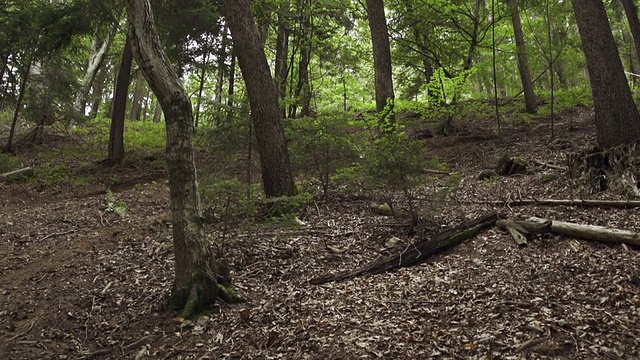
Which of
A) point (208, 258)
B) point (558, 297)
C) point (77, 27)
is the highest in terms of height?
point (77, 27)

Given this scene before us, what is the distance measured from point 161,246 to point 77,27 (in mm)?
7587

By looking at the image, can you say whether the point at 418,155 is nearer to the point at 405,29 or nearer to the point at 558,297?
the point at 558,297

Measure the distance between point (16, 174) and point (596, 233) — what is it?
1344cm

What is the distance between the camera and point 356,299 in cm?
476

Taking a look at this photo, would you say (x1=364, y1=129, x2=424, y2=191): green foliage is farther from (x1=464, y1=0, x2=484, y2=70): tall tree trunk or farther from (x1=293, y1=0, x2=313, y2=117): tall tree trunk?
(x1=464, y1=0, x2=484, y2=70): tall tree trunk

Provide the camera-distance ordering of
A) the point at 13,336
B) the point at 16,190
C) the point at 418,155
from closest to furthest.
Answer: the point at 13,336
the point at 418,155
the point at 16,190

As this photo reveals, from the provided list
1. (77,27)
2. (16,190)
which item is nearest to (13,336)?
(16,190)

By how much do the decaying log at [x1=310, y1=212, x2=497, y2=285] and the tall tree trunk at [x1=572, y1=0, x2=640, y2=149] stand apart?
262 cm

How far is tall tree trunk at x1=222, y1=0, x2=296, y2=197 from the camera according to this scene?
24.6ft

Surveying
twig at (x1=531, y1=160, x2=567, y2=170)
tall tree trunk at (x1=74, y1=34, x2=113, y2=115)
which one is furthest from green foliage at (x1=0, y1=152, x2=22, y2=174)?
twig at (x1=531, y1=160, x2=567, y2=170)

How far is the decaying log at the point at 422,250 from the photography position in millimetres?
5500

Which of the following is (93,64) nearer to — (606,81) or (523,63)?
(523,63)

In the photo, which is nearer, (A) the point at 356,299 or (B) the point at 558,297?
(B) the point at 558,297

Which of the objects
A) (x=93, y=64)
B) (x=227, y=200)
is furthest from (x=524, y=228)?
(x=93, y=64)
